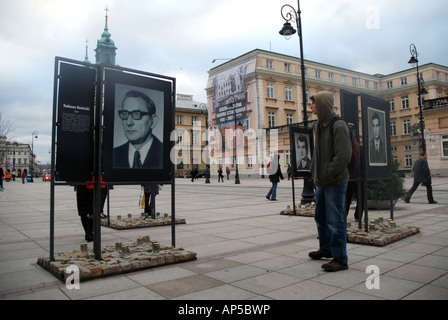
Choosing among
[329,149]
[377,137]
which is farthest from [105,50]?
[329,149]

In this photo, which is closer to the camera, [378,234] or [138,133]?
[138,133]

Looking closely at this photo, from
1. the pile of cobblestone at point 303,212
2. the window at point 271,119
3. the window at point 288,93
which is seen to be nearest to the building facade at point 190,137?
the window at point 288,93

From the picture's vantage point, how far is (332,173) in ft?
13.4

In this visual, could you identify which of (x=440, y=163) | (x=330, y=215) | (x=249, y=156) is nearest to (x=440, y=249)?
(x=330, y=215)

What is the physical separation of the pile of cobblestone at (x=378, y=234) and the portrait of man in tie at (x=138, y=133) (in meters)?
3.35

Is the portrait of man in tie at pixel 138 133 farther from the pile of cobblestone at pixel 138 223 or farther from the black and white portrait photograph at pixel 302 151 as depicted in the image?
the black and white portrait photograph at pixel 302 151

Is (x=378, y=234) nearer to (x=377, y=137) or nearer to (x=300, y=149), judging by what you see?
(x=377, y=137)

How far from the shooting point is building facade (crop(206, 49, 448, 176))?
49688 mm

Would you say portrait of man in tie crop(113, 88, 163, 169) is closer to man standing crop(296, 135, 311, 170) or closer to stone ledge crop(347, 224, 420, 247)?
stone ledge crop(347, 224, 420, 247)

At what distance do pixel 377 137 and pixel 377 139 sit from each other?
0.13 ft

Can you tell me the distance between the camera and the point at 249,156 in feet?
168
